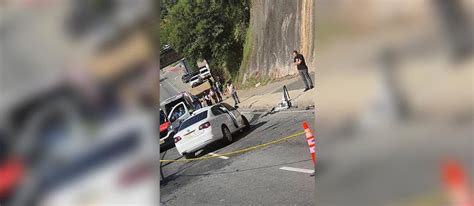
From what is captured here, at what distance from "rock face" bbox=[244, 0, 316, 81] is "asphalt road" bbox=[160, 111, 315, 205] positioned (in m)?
14.4

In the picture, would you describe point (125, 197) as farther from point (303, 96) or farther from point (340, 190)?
point (303, 96)

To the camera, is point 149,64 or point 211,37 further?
point 211,37

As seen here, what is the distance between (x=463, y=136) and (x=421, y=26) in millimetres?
370

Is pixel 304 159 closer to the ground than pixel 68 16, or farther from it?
closer to the ground

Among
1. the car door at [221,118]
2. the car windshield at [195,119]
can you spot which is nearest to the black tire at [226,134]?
the car door at [221,118]

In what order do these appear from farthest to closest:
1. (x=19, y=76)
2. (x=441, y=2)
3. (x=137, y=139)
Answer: (x=137, y=139), (x=19, y=76), (x=441, y=2)

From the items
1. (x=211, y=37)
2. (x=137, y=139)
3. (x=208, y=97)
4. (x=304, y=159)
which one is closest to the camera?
(x=137, y=139)

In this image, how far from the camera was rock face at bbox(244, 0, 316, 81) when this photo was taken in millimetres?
30781

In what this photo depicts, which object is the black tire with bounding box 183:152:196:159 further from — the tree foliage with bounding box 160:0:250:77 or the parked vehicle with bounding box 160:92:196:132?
the tree foliage with bounding box 160:0:250:77

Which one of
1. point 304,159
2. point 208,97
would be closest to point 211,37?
point 208,97

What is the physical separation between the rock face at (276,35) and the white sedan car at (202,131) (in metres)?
13.6

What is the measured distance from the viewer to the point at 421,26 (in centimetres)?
170

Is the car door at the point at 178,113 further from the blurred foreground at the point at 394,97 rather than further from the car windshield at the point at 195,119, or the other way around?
the blurred foreground at the point at 394,97

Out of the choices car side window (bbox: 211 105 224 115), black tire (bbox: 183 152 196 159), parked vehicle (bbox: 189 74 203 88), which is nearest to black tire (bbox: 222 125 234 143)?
car side window (bbox: 211 105 224 115)
